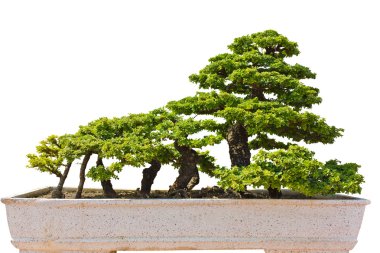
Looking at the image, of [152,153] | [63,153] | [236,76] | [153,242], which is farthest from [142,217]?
[236,76]

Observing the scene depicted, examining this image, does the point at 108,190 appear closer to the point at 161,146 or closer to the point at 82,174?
the point at 82,174

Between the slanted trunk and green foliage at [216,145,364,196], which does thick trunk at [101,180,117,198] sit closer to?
the slanted trunk

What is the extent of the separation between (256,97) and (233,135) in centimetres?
35

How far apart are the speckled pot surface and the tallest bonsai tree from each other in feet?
0.94

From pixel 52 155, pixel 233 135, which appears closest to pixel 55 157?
pixel 52 155

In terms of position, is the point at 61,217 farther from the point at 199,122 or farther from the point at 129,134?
the point at 199,122

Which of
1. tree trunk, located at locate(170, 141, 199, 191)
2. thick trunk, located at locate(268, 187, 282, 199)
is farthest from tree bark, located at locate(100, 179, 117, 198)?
thick trunk, located at locate(268, 187, 282, 199)

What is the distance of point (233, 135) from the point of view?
4.24 meters

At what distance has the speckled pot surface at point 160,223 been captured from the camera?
3.77 meters

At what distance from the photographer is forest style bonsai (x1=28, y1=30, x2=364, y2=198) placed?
383cm

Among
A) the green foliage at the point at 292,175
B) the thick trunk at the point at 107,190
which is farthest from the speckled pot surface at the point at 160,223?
the thick trunk at the point at 107,190

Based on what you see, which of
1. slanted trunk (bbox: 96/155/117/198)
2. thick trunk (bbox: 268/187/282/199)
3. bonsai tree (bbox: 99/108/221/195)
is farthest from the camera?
slanted trunk (bbox: 96/155/117/198)

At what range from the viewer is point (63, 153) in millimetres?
4059

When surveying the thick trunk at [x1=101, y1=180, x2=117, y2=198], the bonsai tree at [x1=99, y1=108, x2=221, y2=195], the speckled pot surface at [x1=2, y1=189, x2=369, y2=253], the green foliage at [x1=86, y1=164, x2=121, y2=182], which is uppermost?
the bonsai tree at [x1=99, y1=108, x2=221, y2=195]
